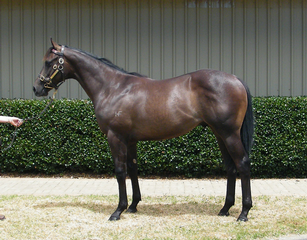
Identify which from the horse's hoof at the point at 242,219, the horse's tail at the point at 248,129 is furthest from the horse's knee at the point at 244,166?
the horse's hoof at the point at 242,219

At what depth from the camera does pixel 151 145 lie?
308 inches

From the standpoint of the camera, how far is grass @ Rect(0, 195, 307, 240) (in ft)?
14.8

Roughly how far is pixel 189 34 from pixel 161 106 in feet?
15.0

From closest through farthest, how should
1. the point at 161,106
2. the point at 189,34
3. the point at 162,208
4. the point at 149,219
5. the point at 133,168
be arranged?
the point at 161,106
the point at 149,219
the point at 133,168
the point at 162,208
the point at 189,34

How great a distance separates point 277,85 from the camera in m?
9.07

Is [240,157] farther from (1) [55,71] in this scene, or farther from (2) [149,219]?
(1) [55,71]

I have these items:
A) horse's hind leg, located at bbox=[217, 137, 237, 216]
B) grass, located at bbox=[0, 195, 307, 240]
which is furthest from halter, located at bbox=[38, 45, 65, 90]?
horse's hind leg, located at bbox=[217, 137, 237, 216]

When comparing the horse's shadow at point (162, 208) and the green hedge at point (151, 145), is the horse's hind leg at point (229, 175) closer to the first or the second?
the horse's shadow at point (162, 208)

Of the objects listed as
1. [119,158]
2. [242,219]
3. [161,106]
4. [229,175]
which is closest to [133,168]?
[119,158]

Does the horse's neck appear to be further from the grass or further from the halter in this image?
the grass

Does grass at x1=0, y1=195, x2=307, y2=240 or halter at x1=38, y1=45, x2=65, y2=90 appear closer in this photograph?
grass at x1=0, y1=195, x2=307, y2=240

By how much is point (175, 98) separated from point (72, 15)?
5266mm

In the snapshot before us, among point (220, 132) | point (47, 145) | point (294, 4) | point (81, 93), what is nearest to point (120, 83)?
point (220, 132)

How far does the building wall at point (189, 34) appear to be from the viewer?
9.00m
